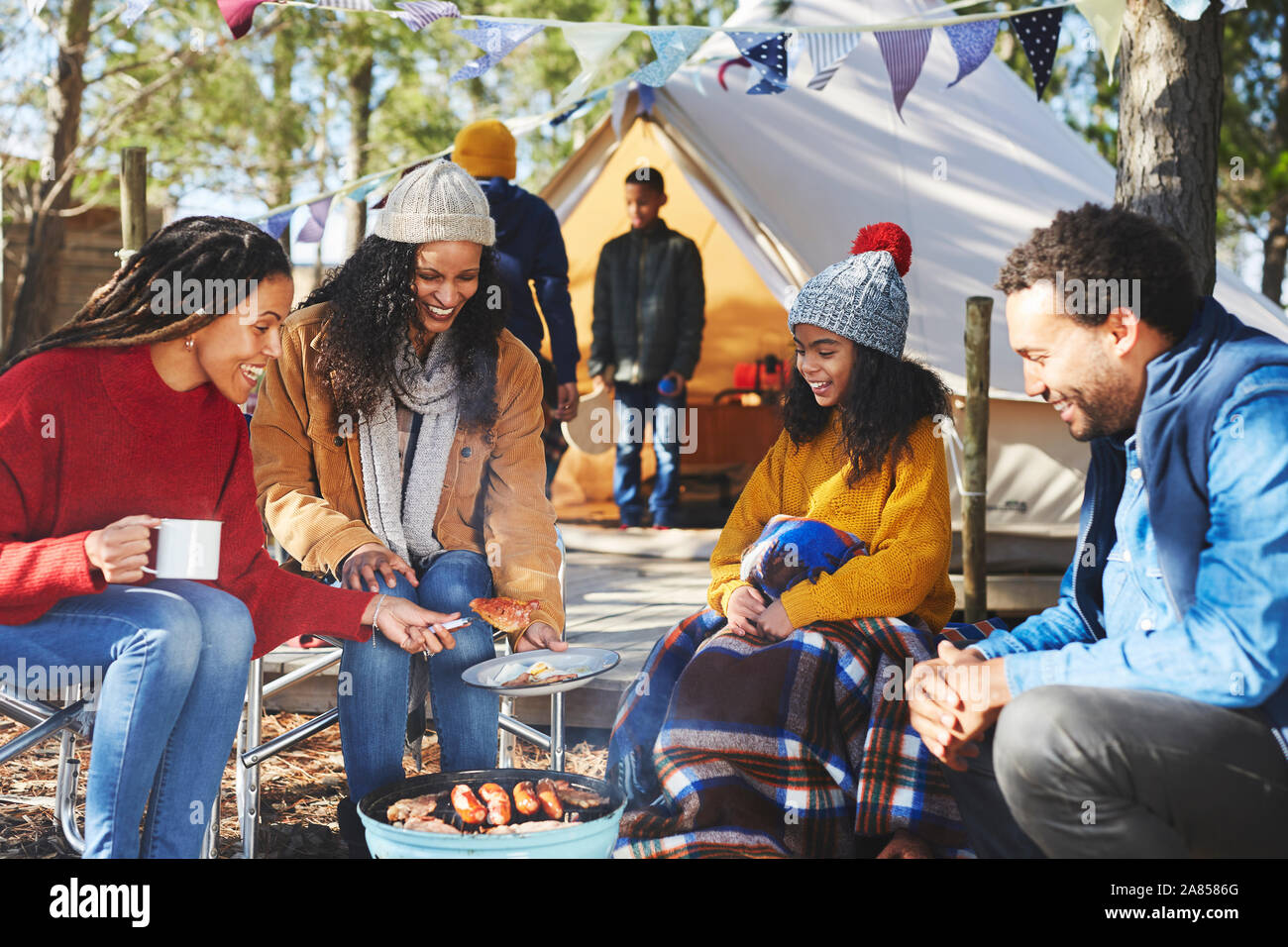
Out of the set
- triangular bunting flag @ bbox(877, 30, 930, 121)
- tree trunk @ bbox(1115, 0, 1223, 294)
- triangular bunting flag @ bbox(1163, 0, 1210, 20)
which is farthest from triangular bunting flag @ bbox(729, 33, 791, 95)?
triangular bunting flag @ bbox(1163, 0, 1210, 20)

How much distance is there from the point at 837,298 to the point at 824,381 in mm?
178

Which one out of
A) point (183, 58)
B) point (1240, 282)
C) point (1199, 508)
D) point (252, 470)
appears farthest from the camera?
point (183, 58)

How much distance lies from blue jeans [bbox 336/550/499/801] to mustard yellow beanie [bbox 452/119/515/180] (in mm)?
2057

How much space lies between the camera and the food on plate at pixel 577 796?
6.78ft

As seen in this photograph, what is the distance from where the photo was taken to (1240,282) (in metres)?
5.29

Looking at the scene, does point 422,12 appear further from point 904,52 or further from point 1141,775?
point 1141,775

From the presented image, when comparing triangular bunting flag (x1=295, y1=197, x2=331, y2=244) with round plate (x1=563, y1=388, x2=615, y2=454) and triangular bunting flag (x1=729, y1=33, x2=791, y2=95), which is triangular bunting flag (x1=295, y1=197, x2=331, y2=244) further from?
triangular bunting flag (x1=729, y1=33, x2=791, y2=95)

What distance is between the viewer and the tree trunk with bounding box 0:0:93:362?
7539mm

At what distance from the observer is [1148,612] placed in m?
1.89

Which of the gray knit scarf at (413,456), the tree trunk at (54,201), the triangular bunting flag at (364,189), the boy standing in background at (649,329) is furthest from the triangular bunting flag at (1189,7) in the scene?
the tree trunk at (54,201)

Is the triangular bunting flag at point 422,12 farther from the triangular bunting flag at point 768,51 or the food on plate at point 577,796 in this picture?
the food on plate at point 577,796

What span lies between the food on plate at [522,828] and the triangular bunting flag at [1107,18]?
8.68ft
